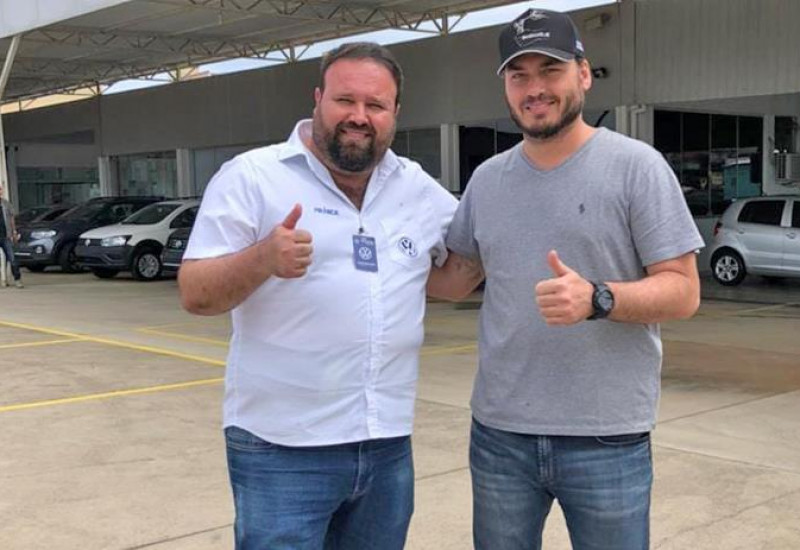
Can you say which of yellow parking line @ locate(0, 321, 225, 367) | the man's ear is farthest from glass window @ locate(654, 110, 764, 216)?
the man's ear

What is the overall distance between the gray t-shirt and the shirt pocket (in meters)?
0.22

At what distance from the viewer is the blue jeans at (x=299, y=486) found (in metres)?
2.35

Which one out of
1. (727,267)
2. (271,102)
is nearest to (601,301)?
(727,267)

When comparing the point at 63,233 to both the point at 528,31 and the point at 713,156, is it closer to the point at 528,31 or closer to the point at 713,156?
the point at 713,156

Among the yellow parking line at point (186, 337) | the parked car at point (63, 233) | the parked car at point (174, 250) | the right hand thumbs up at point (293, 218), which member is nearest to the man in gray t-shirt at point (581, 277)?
the right hand thumbs up at point (293, 218)

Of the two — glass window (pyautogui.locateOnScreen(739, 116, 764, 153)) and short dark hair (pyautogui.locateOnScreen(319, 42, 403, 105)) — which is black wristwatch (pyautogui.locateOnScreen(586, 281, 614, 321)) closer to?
short dark hair (pyautogui.locateOnScreen(319, 42, 403, 105))

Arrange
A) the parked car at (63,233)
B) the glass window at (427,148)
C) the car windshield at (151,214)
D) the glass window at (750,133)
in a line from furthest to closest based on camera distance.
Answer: the glass window at (427,148) → the parked car at (63,233) → the glass window at (750,133) → the car windshield at (151,214)

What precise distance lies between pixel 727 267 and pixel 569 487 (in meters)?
14.7

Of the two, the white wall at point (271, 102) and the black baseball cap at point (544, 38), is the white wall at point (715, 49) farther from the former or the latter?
the black baseball cap at point (544, 38)

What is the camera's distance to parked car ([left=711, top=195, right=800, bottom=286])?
1512 cm

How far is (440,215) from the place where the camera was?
8.80ft

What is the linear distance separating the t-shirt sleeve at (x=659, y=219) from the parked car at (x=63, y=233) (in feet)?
63.2

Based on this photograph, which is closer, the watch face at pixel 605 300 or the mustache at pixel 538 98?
the watch face at pixel 605 300

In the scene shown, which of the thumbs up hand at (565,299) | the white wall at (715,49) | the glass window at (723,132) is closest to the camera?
the thumbs up hand at (565,299)
